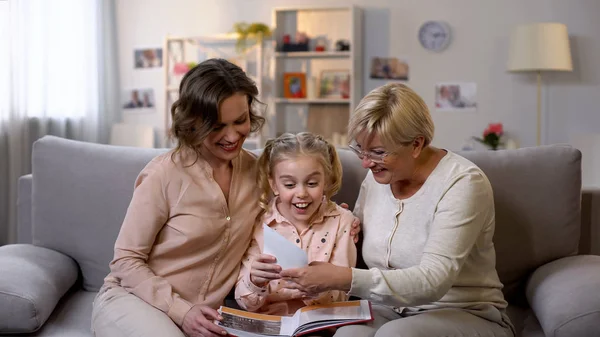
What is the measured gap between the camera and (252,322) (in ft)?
5.89

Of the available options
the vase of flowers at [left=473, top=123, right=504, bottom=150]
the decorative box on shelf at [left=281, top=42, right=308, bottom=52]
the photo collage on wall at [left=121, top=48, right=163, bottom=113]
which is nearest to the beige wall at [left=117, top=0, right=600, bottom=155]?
the vase of flowers at [left=473, top=123, right=504, bottom=150]

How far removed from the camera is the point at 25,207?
241 centimetres

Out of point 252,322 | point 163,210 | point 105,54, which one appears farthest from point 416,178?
point 105,54

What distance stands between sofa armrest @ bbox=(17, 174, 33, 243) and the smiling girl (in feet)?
2.99

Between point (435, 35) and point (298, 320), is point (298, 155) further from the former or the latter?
point (435, 35)

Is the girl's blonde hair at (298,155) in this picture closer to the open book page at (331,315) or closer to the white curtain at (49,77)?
the open book page at (331,315)

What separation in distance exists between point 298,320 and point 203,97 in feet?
2.08

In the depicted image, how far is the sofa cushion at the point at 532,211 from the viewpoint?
6.91 feet

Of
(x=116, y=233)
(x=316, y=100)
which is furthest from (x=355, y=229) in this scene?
(x=316, y=100)

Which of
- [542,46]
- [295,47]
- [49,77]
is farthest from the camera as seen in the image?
[295,47]

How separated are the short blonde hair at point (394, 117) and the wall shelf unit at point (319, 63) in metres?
3.52

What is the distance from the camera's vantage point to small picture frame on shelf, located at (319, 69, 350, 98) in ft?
17.6

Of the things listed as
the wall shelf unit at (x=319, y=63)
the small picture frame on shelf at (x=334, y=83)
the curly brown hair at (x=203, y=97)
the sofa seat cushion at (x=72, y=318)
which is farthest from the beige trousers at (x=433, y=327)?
the small picture frame on shelf at (x=334, y=83)

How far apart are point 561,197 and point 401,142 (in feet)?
2.31
